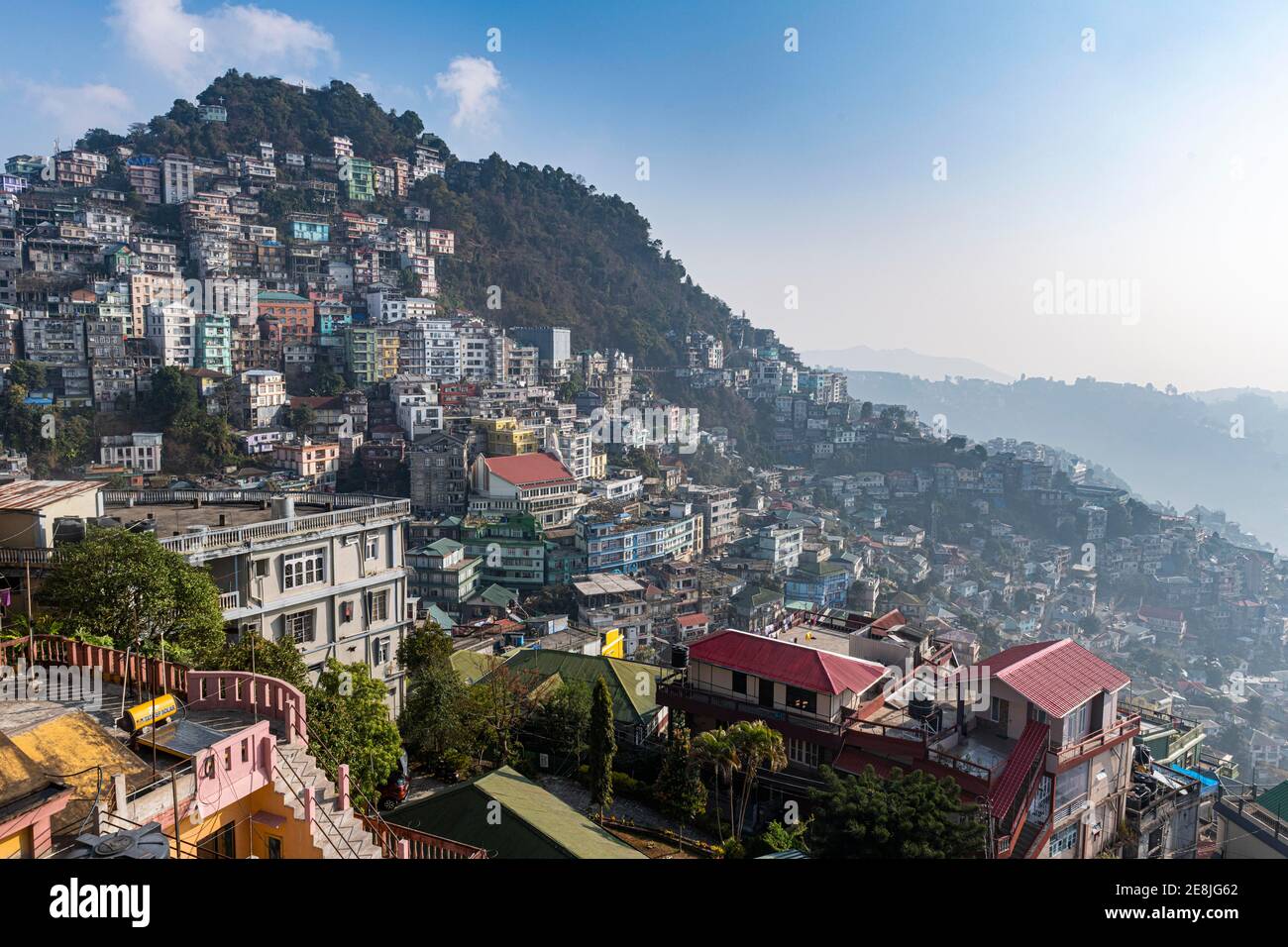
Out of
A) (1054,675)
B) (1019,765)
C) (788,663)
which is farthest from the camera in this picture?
(788,663)

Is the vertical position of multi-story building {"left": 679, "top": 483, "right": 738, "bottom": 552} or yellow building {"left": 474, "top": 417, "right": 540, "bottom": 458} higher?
yellow building {"left": 474, "top": 417, "right": 540, "bottom": 458}

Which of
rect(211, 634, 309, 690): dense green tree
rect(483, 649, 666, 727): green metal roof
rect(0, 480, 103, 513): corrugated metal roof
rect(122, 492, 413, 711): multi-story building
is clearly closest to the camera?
rect(211, 634, 309, 690): dense green tree

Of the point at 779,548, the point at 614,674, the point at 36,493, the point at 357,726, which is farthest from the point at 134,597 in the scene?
the point at 779,548

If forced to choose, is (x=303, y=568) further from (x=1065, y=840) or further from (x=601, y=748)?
(x=1065, y=840)

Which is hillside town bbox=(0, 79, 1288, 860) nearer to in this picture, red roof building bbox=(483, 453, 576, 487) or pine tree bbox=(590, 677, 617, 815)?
pine tree bbox=(590, 677, 617, 815)

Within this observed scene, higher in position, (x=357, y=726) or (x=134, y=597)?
(x=134, y=597)

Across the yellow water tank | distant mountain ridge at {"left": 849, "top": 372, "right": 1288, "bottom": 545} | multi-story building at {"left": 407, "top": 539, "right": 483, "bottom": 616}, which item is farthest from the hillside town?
distant mountain ridge at {"left": 849, "top": 372, "right": 1288, "bottom": 545}
